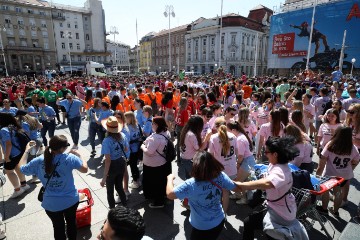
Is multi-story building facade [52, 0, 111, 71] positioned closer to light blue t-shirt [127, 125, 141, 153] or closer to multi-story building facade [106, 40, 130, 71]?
multi-story building facade [106, 40, 130, 71]

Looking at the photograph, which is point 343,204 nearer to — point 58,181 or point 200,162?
point 200,162

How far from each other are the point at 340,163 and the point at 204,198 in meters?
2.67

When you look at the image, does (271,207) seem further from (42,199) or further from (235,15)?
(235,15)

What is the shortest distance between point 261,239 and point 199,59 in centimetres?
6053

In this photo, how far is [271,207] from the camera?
2.50 meters

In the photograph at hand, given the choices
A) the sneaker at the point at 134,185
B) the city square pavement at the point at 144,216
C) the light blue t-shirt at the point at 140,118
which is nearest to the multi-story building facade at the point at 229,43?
the light blue t-shirt at the point at 140,118

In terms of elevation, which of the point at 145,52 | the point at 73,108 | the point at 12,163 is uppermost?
the point at 145,52

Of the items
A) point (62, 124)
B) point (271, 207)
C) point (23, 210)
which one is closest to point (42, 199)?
point (23, 210)

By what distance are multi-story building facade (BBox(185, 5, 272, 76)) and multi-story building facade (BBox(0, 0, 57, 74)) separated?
3804cm

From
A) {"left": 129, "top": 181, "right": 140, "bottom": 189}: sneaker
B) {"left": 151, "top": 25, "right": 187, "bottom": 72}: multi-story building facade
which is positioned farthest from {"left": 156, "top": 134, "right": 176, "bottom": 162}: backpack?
{"left": 151, "top": 25, "right": 187, "bottom": 72}: multi-story building facade

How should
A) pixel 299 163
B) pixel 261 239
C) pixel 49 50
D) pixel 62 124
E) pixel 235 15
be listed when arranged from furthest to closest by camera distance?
pixel 49 50 < pixel 235 15 < pixel 62 124 < pixel 299 163 < pixel 261 239

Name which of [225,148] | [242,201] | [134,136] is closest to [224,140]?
[225,148]

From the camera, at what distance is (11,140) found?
4277mm

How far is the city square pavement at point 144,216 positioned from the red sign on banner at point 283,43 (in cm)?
3915
